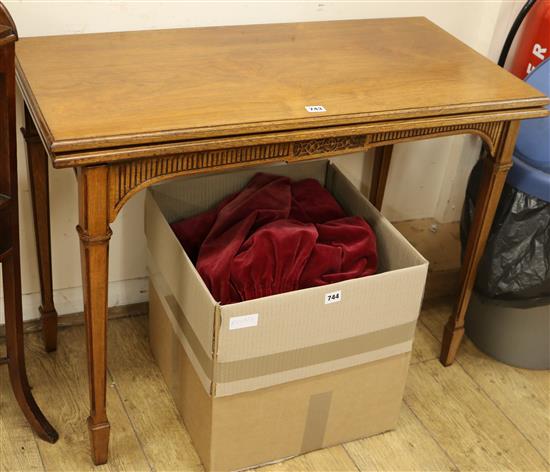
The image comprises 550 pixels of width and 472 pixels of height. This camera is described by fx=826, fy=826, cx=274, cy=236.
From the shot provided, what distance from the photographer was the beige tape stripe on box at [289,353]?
163cm

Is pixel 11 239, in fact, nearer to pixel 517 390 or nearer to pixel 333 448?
pixel 333 448

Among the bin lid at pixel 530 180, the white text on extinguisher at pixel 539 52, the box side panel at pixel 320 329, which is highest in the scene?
the white text on extinguisher at pixel 539 52

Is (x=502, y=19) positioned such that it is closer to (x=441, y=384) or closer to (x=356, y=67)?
(x=356, y=67)

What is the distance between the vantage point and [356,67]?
1.74 metres

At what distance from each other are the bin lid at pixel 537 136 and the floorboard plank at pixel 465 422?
1.94ft

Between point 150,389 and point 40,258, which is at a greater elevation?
point 40,258

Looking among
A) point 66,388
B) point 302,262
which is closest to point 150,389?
point 66,388

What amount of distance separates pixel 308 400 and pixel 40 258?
71cm

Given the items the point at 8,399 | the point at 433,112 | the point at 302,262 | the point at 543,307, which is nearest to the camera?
the point at 433,112

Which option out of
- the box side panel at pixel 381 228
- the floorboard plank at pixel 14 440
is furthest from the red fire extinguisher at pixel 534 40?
the floorboard plank at pixel 14 440

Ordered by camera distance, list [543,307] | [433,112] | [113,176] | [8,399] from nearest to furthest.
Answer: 1. [113,176]
2. [433,112]
3. [8,399]
4. [543,307]

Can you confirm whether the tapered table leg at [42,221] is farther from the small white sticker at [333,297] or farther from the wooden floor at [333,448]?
the small white sticker at [333,297]

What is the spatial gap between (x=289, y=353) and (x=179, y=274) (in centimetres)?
28

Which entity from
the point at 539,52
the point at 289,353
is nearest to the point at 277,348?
the point at 289,353
